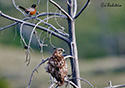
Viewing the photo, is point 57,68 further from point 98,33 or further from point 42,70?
point 98,33

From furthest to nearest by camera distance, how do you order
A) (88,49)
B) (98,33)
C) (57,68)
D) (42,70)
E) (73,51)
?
Answer: (98,33)
(88,49)
(42,70)
(73,51)
(57,68)

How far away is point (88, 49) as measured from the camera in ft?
65.3

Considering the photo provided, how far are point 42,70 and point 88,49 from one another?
21.0ft

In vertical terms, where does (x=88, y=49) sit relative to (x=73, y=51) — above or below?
below

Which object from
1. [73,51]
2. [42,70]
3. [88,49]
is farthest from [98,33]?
[73,51]

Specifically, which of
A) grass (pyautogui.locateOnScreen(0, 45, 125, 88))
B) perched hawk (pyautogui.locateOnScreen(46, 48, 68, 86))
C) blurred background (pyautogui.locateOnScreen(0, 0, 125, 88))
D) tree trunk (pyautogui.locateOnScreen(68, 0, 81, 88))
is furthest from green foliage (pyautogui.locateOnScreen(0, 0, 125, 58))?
perched hawk (pyautogui.locateOnScreen(46, 48, 68, 86))

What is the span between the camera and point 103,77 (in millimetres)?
13344

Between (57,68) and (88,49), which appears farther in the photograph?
(88,49)

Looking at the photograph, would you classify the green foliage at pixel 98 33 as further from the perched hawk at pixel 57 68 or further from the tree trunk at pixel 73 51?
the perched hawk at pixel 57 68

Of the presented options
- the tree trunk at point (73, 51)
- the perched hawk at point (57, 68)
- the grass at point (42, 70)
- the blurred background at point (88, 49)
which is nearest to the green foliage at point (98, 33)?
the blurred background at point (88, 49)

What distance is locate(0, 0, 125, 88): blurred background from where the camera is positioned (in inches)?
530

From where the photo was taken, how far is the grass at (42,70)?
12617 millimetres

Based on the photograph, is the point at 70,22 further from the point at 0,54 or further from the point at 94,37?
the point at 94,37

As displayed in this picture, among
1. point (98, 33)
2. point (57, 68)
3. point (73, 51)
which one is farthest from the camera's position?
point (98, 33)
